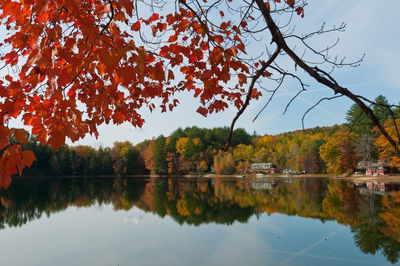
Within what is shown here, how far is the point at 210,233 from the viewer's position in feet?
44.3

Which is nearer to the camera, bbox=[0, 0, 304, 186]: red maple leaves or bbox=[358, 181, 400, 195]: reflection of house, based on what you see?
bbox=[0, 0, 304, 186]: red maple leaves

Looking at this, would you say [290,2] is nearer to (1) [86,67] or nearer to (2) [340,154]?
(1) [86,67]

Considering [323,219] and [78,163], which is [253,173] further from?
[323,219]

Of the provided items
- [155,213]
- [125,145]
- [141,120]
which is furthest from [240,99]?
[125,145]

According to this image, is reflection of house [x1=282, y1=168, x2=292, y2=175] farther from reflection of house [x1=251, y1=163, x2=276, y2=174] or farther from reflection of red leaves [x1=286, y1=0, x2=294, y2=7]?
reflection of red leaves [x1=286, y1=0, x2=294, y2=7]

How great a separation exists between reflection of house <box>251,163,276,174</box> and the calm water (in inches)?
1708

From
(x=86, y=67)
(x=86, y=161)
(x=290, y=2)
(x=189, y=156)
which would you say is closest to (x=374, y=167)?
(x=189, y=156)

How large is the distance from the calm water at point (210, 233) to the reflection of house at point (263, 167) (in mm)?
43384

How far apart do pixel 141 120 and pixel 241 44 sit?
2175 millimetres

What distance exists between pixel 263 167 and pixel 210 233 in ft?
176

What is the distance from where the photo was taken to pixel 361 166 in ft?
135

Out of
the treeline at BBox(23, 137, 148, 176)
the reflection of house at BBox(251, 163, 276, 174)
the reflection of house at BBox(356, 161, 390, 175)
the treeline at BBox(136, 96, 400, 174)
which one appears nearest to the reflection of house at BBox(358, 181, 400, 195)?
the reflection of house at BBox(356, 161, 390, 175)

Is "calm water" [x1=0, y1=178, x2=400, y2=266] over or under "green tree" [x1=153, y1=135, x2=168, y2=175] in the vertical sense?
under

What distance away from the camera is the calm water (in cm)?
1024
